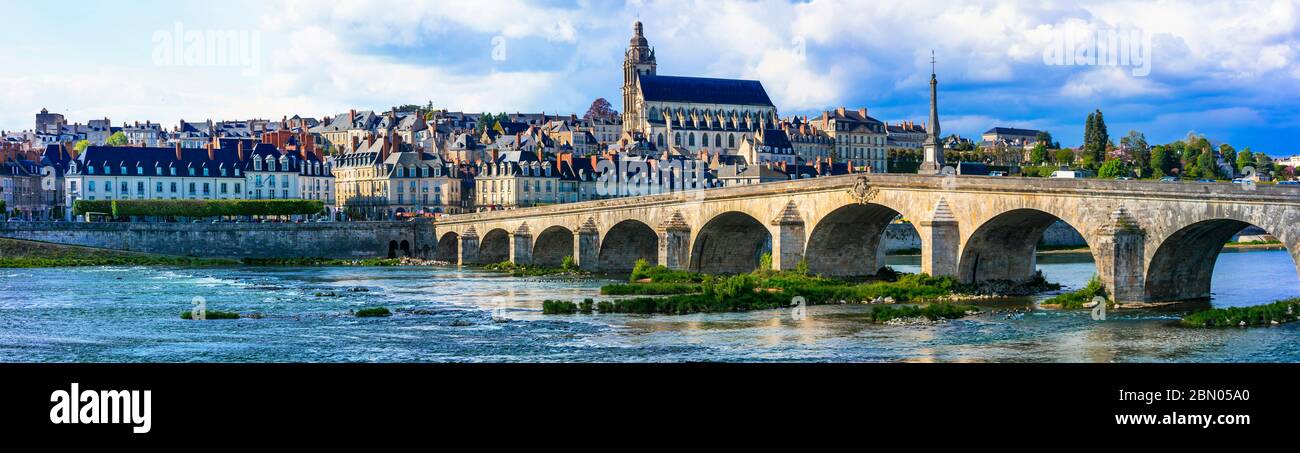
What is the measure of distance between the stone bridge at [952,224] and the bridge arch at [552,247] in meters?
3.19

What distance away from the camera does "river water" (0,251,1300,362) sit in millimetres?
31422

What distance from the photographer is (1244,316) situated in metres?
35.6

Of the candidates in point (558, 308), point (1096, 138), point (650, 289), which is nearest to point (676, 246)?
point (650, 289)

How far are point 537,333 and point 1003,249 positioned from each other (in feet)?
67.0

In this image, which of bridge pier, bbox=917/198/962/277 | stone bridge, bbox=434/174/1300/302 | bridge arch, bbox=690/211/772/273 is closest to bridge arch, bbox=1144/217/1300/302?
stone bridge, bbox=434/174/1300/302

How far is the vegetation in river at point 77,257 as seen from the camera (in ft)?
262

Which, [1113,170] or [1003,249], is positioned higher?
[1113,170]

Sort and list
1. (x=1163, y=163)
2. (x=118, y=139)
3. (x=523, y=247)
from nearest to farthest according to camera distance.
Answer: (x=523, y=247) < (x=1163, y=163) < (x=118, y=139)

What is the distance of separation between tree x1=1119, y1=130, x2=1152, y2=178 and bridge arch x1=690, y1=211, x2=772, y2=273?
69.2m

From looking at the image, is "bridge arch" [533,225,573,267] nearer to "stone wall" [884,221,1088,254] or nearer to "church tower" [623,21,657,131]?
"stone wall" [884,221,1088,254]

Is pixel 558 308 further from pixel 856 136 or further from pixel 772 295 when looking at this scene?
pixel 856 136

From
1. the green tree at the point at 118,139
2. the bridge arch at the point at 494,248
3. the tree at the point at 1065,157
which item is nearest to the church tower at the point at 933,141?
the bridge arch at the point at 494,248

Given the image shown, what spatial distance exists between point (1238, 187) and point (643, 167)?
304 ft
